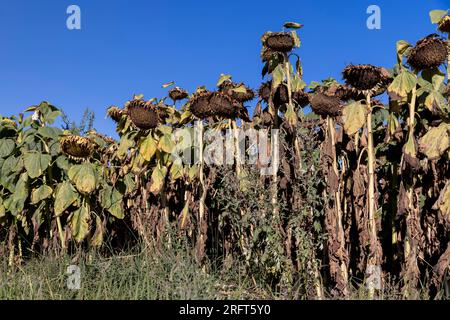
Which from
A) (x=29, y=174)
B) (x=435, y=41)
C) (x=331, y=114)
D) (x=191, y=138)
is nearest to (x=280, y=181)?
(x=331, y=114)

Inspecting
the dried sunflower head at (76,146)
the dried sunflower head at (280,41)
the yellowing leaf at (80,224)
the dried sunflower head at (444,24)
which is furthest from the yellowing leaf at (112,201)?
the dried sunflower head at (444,24)

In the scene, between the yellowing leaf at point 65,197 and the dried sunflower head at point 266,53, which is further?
the yellowing leaf at point 65,197

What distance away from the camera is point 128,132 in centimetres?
414

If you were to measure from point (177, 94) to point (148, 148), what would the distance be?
83 cm

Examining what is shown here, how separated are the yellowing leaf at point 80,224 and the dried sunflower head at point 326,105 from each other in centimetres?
193

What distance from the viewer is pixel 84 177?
3664 mm

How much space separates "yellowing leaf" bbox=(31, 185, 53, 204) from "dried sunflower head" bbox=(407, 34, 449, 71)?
288cm

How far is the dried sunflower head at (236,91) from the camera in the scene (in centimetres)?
382

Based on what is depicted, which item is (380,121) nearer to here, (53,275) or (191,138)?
(191,138)

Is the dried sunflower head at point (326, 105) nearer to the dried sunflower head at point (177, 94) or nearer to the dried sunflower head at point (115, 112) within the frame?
the dried sunflower head at point (177, 94)

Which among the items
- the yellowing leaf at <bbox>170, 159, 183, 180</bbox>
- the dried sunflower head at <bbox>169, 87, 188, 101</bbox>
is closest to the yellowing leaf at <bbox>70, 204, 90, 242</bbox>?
the yellowing leaf at <bbox>170, 159, 183, 180</bbox>

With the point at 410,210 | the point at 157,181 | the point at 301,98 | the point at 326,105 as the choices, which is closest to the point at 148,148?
the point at 157,181

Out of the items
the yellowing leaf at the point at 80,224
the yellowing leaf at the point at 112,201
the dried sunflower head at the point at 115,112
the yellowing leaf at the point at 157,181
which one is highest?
the dried sunflower head at the point at 115,112

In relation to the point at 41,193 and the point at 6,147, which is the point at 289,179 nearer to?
the point at 41,193
